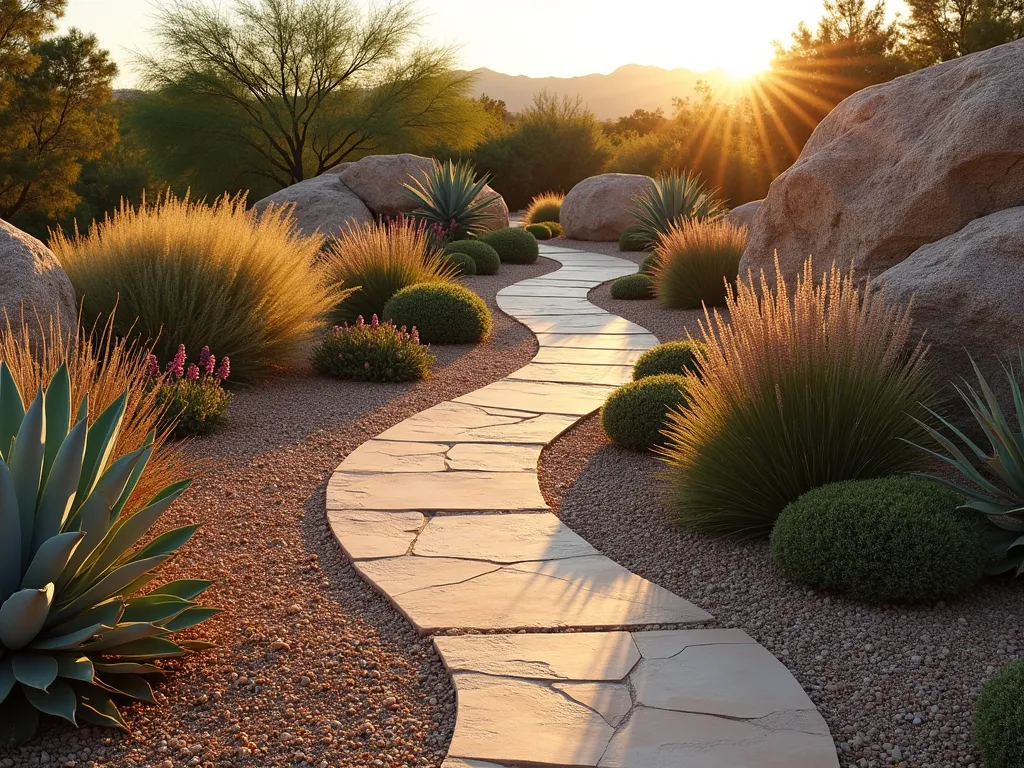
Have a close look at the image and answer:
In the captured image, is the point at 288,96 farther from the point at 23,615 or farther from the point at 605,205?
the point at 23,615

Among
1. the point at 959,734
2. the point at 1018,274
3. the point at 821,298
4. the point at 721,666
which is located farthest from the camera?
the point at 1018,274

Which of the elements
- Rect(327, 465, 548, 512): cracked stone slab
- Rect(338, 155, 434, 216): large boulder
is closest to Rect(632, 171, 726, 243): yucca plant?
Rect(338, 155, 434, 216): large boulder

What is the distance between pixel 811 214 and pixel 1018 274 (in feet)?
7.41

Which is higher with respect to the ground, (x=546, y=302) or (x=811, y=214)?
(x=811, y=214)

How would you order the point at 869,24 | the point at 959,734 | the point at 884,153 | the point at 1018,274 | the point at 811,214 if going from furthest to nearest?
the point at 869,24
the point at 811,214
the point at 884,153
the point at 1018,274
the point at 959,734

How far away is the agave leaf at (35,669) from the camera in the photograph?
2609 millimetres

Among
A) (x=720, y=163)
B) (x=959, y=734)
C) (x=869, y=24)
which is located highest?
(x=869, y=24)

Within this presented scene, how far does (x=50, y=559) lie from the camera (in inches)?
108

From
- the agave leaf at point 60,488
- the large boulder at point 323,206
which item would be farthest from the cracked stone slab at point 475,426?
the large boulder at point 323,206

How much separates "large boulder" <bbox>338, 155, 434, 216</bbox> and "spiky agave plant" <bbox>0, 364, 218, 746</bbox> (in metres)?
14.0

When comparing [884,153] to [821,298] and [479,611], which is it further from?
[479,611]

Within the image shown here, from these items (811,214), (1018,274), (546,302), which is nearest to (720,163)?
(546,302)

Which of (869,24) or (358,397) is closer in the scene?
(358,397)

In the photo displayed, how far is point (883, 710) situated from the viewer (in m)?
2.96
